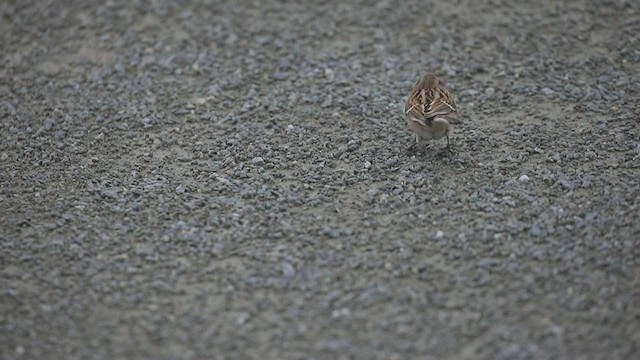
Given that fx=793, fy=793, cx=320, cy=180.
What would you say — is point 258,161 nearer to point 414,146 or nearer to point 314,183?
point 314,183

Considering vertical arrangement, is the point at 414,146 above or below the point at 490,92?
below

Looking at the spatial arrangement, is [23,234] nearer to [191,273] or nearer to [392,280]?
[191,273]

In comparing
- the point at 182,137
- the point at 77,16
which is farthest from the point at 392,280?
the point at 77,16

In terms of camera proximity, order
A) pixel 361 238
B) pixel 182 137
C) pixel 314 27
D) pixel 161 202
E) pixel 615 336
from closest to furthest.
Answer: pixel 615 336 < pixel 361 238 < pixel 161 202 < pixel 182 137 < pixel 314 27

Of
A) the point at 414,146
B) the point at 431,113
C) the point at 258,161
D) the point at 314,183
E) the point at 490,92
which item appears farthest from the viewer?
the point at 490,92

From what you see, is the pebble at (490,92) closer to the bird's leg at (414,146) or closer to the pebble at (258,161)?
the bird's leg at (414,146)

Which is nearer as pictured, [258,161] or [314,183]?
[314,183]

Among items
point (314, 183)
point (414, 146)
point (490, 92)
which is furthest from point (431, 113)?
point (490, 92)

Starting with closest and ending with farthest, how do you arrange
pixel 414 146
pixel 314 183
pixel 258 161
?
pixel 314 183
pixel 258 161
pixel 414 146
